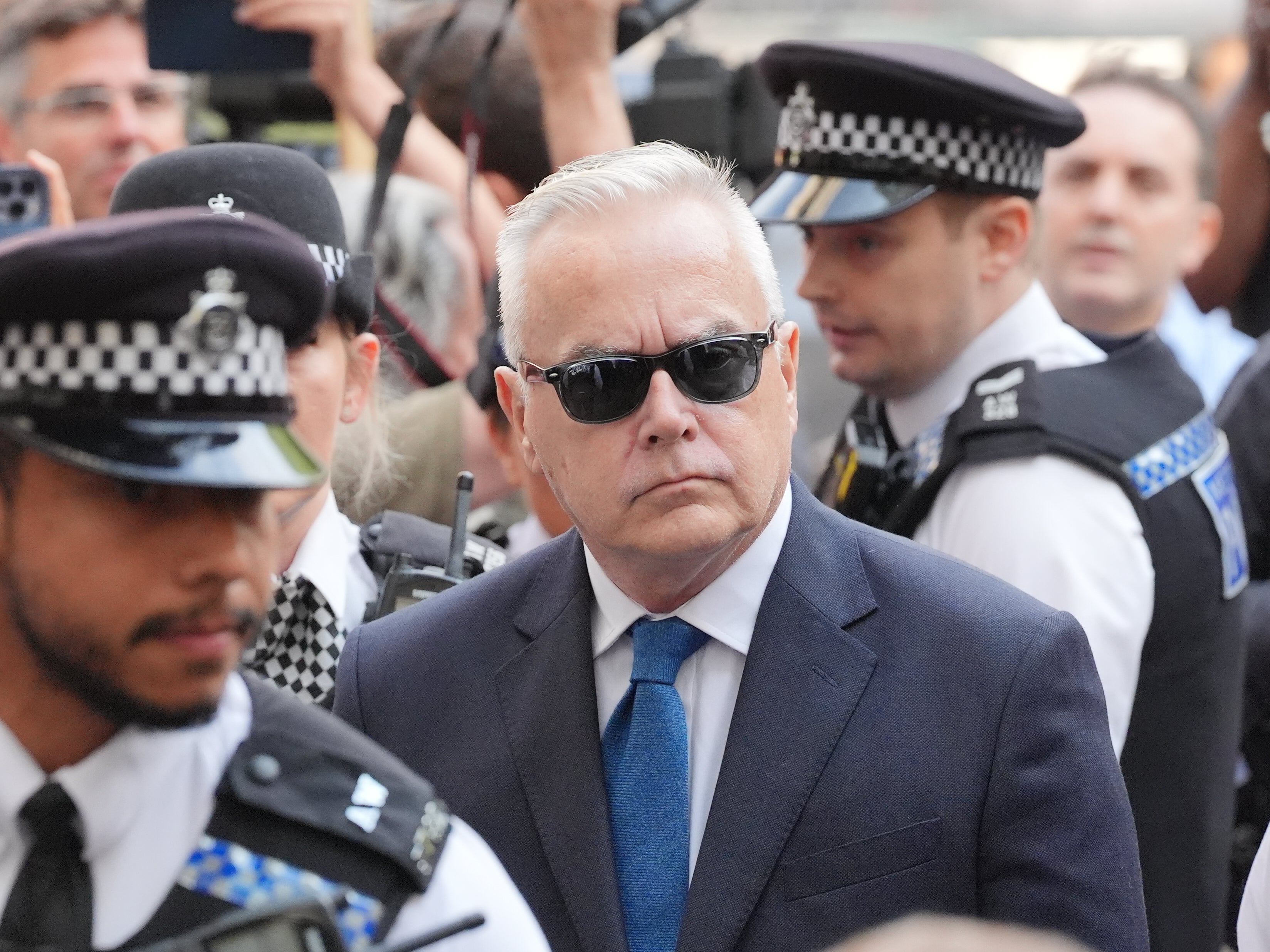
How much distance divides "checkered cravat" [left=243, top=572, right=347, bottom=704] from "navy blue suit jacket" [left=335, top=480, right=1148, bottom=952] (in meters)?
0.29

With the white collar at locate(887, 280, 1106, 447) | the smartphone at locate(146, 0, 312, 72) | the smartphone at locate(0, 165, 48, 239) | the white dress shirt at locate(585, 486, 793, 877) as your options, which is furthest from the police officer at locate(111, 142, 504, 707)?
the white collar at locate(887, 280, 1106, 447)

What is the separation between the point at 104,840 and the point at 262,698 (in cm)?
26

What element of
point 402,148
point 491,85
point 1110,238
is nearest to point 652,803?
point 402,148

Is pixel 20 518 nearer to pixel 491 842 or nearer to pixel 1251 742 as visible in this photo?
pixel 491 842

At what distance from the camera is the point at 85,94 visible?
4.25m

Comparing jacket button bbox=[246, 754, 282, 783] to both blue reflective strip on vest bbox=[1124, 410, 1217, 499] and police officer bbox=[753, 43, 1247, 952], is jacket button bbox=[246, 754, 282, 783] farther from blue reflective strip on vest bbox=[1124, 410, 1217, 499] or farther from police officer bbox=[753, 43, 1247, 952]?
blue reflective strip on vest bbox=[1124, 410, 1217, 499]

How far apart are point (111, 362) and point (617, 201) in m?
1.02

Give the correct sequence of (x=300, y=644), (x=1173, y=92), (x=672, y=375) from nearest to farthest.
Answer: (x=672, y=375) < (x=300, y=644) < (x=1173, y=92)

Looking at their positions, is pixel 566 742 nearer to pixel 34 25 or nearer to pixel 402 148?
pixel 402 148

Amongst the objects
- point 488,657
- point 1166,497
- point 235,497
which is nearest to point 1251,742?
point 1166,497

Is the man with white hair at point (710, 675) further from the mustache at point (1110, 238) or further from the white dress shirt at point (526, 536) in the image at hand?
the mustache at point (1110, 238)

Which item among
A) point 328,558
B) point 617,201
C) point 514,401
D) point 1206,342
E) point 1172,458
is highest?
point 617,201

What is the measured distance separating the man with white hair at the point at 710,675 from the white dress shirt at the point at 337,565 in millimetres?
260

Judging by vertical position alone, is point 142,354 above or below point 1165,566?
above
